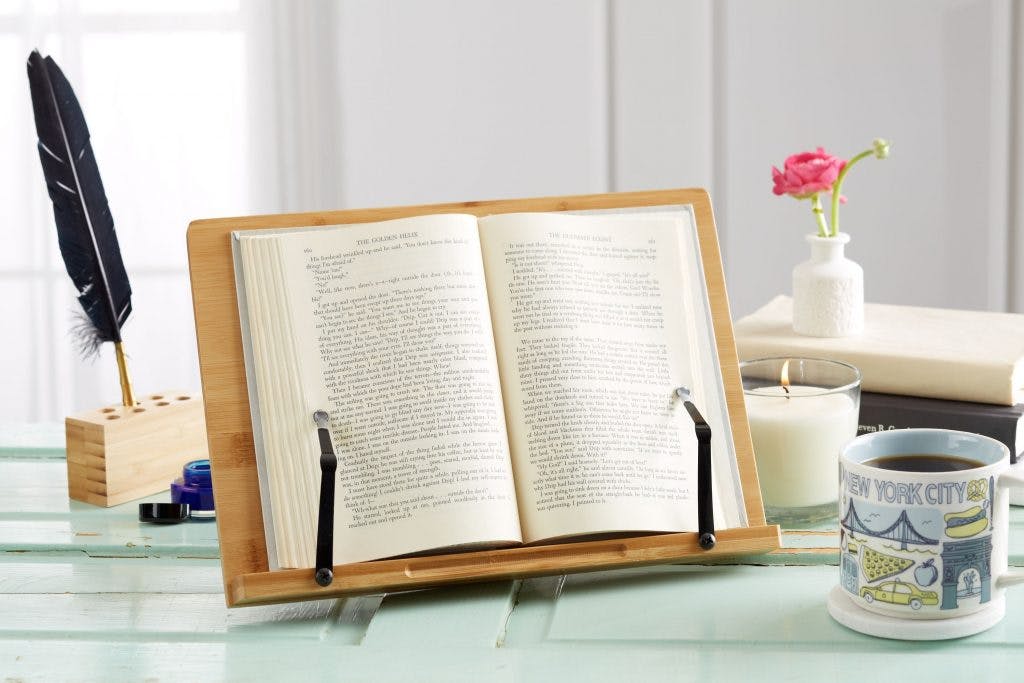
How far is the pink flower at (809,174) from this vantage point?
3.58 feet

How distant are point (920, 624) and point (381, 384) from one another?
15.2 inches

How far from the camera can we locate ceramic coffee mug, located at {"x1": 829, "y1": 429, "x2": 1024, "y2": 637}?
726mm

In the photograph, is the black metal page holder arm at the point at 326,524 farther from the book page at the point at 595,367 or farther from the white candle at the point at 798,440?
the white candle at the point at 798,440

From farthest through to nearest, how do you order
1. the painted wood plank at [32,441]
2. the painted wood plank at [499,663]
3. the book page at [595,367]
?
the painted wood plank at [32,441], the book page at [595,367], the painted wood plank at [499,663]

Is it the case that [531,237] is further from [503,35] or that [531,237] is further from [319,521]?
[503,35]

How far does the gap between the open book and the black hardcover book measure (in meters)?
0.24

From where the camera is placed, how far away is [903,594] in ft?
2.43

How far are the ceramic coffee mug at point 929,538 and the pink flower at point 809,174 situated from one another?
0.38 meters

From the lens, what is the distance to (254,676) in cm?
72

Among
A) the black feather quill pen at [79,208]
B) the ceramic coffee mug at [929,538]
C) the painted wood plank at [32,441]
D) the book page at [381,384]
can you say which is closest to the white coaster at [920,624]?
the ceramic coffee mug at [929,538]

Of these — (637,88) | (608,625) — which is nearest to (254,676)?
(608,625)

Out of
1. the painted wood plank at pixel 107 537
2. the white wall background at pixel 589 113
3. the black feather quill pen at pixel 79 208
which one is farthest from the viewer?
the white wall background at pixel 589 113

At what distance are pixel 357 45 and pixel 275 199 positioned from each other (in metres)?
0.39

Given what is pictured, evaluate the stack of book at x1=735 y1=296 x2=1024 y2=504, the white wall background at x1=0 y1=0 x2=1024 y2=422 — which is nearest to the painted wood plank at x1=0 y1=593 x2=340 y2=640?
the stack of book at x1=735 y1=296 x2=1024 y2=504
